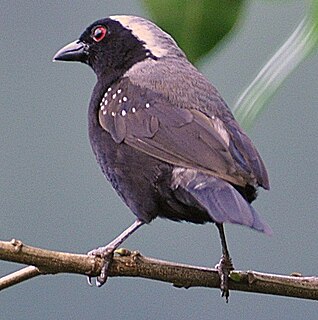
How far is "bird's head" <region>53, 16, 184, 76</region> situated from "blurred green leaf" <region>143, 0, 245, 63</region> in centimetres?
136

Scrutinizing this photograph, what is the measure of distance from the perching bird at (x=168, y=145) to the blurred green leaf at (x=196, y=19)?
0.55 m

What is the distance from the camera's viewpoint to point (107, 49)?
2406mm

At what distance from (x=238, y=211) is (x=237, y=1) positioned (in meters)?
0.69

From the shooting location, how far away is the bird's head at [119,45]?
7.52 feet

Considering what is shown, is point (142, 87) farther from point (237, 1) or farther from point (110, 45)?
point (237, 1)

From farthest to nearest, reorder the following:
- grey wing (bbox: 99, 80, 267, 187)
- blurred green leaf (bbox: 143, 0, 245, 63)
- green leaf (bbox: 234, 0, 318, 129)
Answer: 1. grey wing (bbox: 99, 80, 267, 187)
2. blurred green leaf (bbox: 143, 0, 245, 63)
3. green leaf (bbox: 234, 0, 318, 129)

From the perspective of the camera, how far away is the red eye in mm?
2443

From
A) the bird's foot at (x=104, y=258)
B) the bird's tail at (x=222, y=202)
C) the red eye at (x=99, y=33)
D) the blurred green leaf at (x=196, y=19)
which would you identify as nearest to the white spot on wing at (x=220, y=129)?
the bird's tail at (x=222, y=202)

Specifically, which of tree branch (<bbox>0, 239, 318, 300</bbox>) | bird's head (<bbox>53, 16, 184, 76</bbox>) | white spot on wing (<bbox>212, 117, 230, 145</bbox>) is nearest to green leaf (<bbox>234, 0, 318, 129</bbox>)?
tree branch (<bbox>0, 239, 318, 300</bbox>)

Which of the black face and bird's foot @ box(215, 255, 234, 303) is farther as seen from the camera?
the black face

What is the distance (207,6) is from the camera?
0.82 meters

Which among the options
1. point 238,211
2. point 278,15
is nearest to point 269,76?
point 278,15

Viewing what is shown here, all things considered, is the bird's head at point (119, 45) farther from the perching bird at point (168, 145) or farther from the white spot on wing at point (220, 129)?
the white spot on wing at point (220, 129)

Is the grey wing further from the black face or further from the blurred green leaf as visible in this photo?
the blurred green leaf
